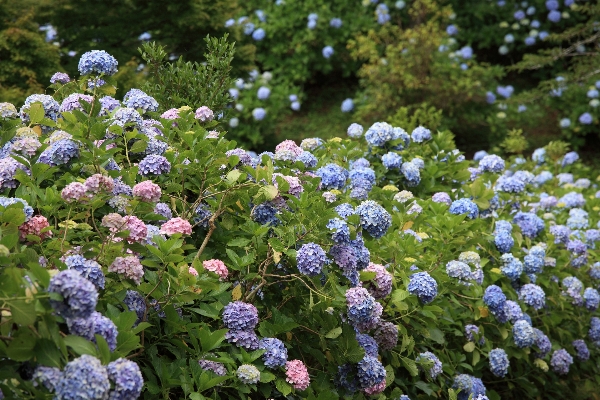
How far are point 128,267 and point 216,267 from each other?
0.33 metres

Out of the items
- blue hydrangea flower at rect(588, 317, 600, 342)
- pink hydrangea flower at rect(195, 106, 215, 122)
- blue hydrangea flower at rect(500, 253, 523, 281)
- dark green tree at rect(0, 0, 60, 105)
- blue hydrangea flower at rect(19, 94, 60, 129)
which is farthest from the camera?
dark green tree at rect(0, 0, 60, 105)

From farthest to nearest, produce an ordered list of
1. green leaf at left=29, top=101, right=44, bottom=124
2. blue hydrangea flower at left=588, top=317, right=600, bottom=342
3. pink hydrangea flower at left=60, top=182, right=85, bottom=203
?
blue hydrangea flower at left=588, top=317, right=600, bottom=342 < green leaf at left=29, top=101, right=44, bottom=124 < pink hydrangea flower at left=60, top=182, right=85, bottom=203

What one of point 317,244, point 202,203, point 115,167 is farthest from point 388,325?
point 115,167

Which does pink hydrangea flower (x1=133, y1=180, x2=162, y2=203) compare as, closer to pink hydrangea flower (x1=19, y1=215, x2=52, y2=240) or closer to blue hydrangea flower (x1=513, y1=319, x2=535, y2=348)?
pink hydrangea flower (x1=19, y1=215, x2=52, y2=240)

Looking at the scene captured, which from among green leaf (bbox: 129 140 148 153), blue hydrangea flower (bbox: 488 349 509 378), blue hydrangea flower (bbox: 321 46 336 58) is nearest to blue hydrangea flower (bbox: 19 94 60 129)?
green leaf (bbox: 129 140 148 153)

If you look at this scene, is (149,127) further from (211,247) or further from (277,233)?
(277,233)

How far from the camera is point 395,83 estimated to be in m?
7.23

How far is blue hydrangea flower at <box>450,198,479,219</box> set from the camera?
10.9 ft

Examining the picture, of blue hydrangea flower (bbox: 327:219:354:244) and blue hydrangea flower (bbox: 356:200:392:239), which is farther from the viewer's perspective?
blue hydrangea flower (bbox: 356:200:392:239)

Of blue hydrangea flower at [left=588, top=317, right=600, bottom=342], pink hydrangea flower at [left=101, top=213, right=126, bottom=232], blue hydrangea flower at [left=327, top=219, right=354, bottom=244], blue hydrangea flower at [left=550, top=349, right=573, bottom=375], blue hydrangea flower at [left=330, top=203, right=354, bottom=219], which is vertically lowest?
blue hydrangea flower at [left=588, top=317, right=600, bottom=342]

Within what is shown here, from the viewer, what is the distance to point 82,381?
1.45m

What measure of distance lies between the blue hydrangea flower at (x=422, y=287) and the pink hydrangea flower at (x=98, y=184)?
1030 millimetres

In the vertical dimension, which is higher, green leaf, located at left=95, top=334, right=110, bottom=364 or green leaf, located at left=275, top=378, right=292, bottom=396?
green leaf, located at left=95, top=334, right=110, bottom=364

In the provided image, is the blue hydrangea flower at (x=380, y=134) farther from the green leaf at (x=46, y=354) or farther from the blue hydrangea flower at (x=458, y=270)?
the green leaf at (x=46, y=354)
